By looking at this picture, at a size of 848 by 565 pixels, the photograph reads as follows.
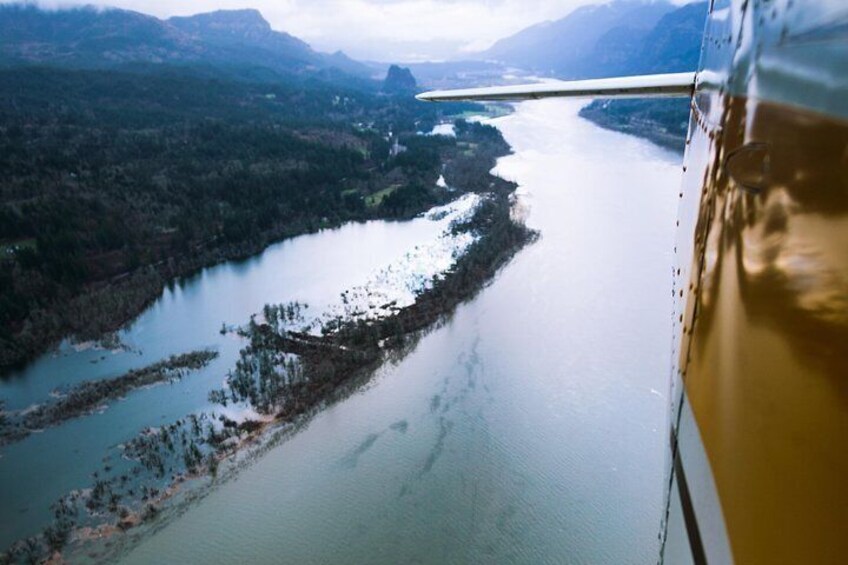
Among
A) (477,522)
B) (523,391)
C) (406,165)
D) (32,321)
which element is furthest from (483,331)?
(406,165)

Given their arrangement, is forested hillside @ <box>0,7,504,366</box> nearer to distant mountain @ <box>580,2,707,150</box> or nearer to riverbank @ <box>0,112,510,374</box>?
riverbank @ <box>0,112,510,374</box>

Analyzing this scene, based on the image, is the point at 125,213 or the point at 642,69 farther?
the point at 642,69

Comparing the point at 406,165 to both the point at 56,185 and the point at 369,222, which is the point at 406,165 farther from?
the point at 56,185

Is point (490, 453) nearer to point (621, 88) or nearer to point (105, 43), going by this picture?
point (621, 88)

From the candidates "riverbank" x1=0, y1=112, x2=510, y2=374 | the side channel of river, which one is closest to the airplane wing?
the side channel of river

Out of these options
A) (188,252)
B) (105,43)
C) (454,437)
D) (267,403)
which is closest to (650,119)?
(188,252)

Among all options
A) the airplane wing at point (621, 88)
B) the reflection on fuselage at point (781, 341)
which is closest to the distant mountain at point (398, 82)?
the airplane wing at point (621, 88)
